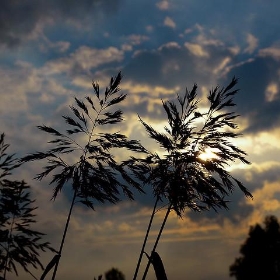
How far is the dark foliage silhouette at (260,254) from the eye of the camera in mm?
38000

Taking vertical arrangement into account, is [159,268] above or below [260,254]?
below

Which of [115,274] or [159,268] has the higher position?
[115,274]

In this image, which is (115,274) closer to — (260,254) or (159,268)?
(260,254)

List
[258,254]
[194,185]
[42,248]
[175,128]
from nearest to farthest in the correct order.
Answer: [194,185] < [175,128] < [42,248] < [258,254]

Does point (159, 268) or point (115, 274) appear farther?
point (115, 274)

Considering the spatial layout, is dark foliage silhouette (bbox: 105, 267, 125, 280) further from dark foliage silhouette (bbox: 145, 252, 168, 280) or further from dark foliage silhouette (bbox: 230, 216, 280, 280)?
dark foliage silhouette (bbox: 145, 252, 168, 280)

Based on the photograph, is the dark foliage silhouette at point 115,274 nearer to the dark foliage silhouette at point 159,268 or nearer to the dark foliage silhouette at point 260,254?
the dark foliage silhouette at point 260,254

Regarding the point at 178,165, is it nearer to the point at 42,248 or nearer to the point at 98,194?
the point at 98,194

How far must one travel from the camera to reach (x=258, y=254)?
129ft

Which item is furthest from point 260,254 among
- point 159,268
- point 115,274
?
point 159,268

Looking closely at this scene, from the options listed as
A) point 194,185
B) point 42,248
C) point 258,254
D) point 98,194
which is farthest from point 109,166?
point 258,254

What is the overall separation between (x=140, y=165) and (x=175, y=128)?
909 millimetres

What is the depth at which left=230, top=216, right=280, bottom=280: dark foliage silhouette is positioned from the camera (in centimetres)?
3800

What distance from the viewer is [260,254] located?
3934 cm
